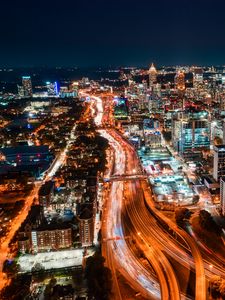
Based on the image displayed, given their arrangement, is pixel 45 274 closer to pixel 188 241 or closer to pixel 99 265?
pixel 99 265

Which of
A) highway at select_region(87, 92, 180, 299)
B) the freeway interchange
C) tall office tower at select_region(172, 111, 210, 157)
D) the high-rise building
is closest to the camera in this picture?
highway at select_region(87, 92, 180, 299)

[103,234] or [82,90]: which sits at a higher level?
[82,90]

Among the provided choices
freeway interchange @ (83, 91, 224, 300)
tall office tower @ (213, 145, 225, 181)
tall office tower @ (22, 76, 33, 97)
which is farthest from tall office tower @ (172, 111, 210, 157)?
tall office tower @ (22, 76, 33, 97)

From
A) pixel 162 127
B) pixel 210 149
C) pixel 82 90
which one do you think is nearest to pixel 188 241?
pixel 210 149

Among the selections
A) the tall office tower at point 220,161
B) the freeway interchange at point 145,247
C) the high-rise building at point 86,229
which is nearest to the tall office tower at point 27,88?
the freeway interchange at point 145,247

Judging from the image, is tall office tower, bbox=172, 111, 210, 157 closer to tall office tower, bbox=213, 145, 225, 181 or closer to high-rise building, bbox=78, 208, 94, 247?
tall office tower, bbox=213, 145, 225, 181

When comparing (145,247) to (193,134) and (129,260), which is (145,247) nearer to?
(129,260)

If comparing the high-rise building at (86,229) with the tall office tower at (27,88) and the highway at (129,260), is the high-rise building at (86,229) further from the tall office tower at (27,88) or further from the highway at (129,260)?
the tall office tower at (27,88)

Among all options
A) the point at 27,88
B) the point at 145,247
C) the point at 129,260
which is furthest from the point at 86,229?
the point at 27,88

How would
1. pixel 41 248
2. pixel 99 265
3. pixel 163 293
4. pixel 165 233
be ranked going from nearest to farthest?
pixel 163 293 < pixel 99 265 < pixel 41 248 < pixel 165 233
